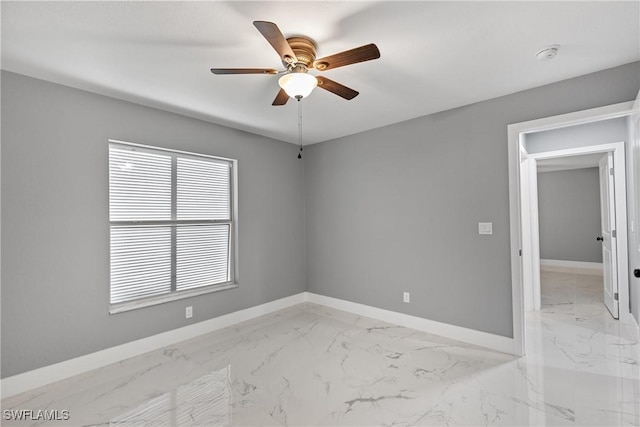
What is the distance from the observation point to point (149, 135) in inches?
122

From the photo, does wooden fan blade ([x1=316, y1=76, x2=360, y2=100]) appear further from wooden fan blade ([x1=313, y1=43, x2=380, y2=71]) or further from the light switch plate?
the light switch plate

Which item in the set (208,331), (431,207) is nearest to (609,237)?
(431,207)

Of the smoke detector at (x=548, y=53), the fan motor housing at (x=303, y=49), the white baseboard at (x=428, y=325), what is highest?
the smoke detector at (x=548, y=53)

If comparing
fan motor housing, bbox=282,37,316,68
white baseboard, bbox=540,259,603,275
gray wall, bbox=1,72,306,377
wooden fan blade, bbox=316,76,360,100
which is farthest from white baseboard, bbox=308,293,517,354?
white baseboard, bbox=540,259,603,275

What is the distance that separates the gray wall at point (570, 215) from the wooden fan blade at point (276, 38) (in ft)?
26.1

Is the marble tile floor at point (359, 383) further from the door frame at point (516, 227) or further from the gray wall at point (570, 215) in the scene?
the gray wall at point (570, 215)

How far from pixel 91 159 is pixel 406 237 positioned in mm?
3440

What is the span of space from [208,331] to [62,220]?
6.20 ft

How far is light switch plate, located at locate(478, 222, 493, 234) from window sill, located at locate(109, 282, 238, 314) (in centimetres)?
297

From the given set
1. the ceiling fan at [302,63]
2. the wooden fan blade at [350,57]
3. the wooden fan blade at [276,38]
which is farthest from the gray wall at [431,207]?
the wooden fan blade at [276,38]

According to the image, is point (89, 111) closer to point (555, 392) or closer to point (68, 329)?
point (68, 329)

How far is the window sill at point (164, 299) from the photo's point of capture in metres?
2.90

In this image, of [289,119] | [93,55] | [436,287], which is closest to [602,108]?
[436,287]

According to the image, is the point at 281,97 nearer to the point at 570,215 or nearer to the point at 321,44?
the point at 321,44
